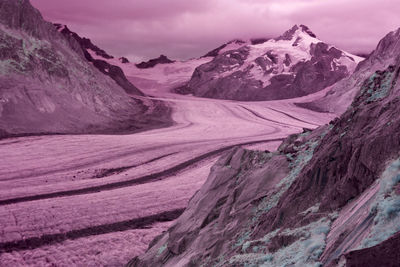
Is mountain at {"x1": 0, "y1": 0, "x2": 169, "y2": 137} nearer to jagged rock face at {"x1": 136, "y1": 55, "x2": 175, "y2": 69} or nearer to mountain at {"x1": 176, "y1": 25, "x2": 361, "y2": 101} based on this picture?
mountain at {"x1": 176, "y1": 25, "x2": 361, "y2": 101}

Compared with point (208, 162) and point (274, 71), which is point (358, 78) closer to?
point (274, 71)

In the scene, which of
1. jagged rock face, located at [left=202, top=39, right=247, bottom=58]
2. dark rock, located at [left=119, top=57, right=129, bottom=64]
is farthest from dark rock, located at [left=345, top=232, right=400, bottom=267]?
jagged rock face, located at [left=202, top=39, right=247, bottom=58]

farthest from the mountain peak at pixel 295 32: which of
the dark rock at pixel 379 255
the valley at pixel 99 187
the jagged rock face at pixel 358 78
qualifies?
the dark rock at pixel 379 255

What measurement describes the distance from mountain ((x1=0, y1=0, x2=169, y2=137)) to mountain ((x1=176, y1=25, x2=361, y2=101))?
2991 cm

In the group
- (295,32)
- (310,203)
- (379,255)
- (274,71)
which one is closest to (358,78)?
(274,71)

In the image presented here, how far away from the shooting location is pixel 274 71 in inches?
2603

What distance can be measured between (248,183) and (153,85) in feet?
248

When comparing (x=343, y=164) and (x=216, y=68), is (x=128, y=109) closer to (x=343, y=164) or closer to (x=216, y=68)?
(x=343, y=164)

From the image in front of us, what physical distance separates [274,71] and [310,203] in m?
62.9

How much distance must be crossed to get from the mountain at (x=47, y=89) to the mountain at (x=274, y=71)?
29915 mm

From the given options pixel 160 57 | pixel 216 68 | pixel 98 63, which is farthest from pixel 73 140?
pixel 160 57

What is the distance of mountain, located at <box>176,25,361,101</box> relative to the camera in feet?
208

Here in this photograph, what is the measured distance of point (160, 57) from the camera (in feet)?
352

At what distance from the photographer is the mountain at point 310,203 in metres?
3.31
